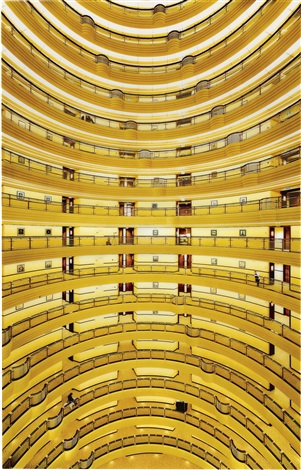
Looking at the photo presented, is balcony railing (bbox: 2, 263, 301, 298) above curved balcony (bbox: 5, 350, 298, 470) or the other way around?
above

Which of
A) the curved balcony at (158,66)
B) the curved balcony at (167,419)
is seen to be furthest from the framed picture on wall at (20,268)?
the curved balcony at (158,66)

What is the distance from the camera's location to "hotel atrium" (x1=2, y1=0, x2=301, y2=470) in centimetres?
1041

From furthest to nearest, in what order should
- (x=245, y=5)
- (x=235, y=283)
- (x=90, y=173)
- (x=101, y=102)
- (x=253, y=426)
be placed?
1. (x=90, y=173)
2. (x=101, y=102)
3. (x=235, y=283)
4. (x=245, y=5)
5. (x=253, y=426)

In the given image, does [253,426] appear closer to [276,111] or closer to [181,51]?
[276,111]

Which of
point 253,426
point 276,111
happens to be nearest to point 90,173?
point 276,111

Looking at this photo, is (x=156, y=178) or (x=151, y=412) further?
(x=156, y=178)

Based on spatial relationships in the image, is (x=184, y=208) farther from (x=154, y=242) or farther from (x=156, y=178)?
(x=154, y=242)

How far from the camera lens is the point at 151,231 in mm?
16609

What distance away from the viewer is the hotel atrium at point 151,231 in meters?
10.4

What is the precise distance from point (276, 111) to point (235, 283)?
27.2 feet

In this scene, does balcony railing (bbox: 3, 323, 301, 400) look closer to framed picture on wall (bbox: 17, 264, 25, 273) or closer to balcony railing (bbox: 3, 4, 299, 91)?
framed picture on wall (bbox: 17, 264, 25, 273)

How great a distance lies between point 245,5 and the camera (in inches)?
464

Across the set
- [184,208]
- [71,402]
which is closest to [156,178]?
[184,208]

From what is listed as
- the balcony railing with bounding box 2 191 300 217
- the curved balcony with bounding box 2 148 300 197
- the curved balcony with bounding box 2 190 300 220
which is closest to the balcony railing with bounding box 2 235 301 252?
the curved balcony with bounding box 2 190 300 220
